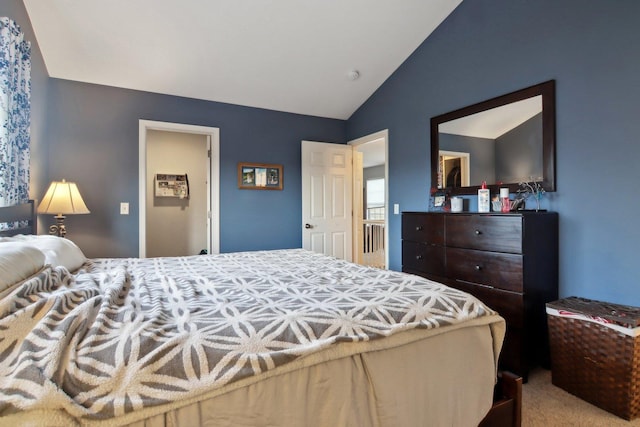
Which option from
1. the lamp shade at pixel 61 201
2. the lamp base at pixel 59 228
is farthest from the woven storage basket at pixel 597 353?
the lamp base at pixel 59 228

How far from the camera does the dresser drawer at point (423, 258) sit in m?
2.64

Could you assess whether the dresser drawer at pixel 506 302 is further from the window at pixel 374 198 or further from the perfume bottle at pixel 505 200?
the window at pixel 374 198

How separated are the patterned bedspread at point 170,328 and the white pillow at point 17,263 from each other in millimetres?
40

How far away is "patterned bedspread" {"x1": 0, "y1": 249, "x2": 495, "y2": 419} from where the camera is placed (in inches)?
26.8

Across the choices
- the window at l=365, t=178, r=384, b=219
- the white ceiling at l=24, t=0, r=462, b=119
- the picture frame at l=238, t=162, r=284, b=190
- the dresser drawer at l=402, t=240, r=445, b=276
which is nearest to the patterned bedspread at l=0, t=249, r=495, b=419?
the dresser drawer at l=402, t=240, r=445, b=276

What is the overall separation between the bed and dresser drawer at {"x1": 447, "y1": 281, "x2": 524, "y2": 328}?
3.37 ft

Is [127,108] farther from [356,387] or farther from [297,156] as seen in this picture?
[356,387]

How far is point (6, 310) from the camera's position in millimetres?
804

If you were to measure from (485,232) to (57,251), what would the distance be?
2.58m

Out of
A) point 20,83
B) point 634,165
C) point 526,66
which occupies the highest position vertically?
point 526,66

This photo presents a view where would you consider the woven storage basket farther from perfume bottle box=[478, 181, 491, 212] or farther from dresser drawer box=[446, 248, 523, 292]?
perfume bottle box=[478, 181, 491, 212]

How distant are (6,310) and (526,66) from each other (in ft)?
10.4

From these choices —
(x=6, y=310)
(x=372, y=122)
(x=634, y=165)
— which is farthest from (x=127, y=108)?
(x=634, y=165)

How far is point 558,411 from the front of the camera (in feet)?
5.90
